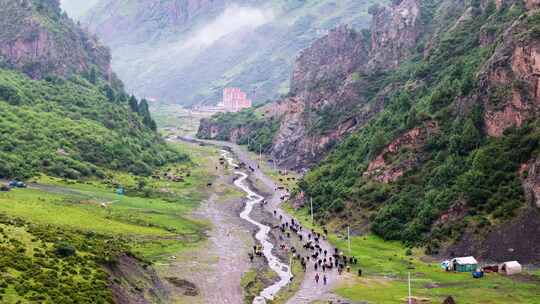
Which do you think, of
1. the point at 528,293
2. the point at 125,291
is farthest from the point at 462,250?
the point at 125,291

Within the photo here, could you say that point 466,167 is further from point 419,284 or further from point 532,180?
point 419,284

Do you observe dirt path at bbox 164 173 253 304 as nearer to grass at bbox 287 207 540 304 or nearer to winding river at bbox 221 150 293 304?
winding river at bbox 221 150 293 304

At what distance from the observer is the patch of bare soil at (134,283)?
8662 cm

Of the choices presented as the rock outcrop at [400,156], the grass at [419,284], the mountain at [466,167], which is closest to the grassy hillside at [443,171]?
the mountain at [466,167]

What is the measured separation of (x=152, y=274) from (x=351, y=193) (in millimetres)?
74445

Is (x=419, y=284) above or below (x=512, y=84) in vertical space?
below

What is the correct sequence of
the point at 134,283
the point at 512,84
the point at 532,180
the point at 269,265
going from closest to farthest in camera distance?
the point at 134,283, the point at 532,180, the point at 269,265, the point at 512,84

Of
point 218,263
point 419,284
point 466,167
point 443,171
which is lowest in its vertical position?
point 419,284

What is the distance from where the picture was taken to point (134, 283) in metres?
93.2

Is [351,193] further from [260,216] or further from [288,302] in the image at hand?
[288,302]

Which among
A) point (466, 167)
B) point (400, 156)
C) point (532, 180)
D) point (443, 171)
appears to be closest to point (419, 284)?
point (532, 180)

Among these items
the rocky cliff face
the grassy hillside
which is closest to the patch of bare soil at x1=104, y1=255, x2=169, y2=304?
the grassy hillside

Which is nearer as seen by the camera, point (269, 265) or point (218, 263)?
point (218, 263)

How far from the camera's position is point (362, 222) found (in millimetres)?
158000
